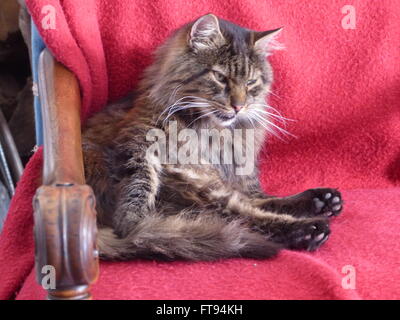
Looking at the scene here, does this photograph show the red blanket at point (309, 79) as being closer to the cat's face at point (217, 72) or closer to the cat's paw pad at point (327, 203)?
the cat's paw pad at point (327, 203)

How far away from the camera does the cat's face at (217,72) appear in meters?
1.29

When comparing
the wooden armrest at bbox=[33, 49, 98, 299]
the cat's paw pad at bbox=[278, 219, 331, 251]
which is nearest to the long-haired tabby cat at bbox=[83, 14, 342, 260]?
the cat's paw pad at bbox=[278, 219, 331, 251]

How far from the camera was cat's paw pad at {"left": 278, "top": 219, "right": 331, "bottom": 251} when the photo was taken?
112 centimetres

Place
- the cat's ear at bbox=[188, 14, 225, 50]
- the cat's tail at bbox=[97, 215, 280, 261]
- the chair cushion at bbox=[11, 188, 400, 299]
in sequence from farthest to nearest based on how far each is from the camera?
the cat's ear at bbox=[188, 14, 225, 50]
the cat's tail at bbox=[97, 215, 280, 261]
the chair cushion at bbox=[11, 188, 400, 299]

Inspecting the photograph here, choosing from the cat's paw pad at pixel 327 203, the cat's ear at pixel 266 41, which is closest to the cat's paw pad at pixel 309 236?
the cat's paw pad at pixel 327 203

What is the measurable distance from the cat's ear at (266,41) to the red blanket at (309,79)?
0.14ft

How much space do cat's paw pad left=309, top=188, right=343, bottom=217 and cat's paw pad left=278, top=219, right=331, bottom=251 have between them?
15cm

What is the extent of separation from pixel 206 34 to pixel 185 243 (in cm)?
56

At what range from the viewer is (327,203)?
4.26ft

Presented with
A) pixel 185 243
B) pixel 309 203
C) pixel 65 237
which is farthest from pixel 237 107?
pixel 65 237

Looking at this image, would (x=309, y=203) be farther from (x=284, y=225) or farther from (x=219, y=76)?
(x=219, y=76)

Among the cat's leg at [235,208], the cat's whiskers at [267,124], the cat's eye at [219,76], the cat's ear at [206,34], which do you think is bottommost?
the cat's leg at [235,208]

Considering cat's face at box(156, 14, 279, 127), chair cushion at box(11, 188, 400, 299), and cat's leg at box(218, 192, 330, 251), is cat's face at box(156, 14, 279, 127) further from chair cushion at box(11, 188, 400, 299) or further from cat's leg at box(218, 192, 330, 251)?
chair cushion at box(11, 188, 400, 299)
